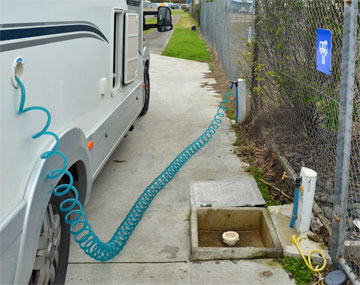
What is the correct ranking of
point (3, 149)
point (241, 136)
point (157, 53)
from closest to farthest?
point (3, 149)
point (241, 136)
point (157, 53)

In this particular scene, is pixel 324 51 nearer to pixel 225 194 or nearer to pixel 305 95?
pixel 305 95

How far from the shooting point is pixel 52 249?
10.8 ft

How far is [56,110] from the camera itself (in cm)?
313

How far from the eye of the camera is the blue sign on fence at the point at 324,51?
378 centimetres

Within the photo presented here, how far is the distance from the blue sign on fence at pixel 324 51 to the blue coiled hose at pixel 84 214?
2380mm

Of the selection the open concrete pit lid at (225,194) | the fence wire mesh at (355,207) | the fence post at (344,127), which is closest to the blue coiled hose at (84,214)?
the open concrete pit lid at (225,194)

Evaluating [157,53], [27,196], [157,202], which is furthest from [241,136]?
[157,53]

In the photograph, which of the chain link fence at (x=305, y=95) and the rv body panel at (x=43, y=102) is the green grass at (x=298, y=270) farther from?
the rv body panel at (x=43, y=102)

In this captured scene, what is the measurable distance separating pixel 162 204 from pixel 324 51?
2.44 m

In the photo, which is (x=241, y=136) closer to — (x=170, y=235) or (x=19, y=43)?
(x=170, y=235)

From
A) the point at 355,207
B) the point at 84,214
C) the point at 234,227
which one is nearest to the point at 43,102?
the point at 84,214

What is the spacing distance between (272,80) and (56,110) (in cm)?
410

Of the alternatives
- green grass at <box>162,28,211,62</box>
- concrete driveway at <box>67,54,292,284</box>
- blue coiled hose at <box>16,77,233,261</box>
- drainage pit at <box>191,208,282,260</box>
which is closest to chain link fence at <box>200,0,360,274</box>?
drainage pit at <box>191,208,282,260</box>

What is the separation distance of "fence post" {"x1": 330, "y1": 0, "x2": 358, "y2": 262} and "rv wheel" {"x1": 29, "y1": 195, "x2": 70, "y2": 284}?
2.25 meters
